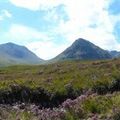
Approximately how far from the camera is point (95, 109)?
12.4 metres

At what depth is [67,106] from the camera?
39.7ft

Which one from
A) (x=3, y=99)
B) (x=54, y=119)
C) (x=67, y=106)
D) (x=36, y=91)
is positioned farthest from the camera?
(x=36, y=91)

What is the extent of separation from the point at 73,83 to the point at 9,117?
36.6 feet

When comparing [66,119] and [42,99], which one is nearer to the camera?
[66,119]

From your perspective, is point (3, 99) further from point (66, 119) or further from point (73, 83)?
point (66, 119)

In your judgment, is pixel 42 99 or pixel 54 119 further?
pixel 42 99

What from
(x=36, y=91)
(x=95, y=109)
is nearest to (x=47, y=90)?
(x=36, y=91)

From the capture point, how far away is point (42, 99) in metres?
20.5

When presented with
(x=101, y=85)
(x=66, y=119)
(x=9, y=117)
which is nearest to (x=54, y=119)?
(x=66, y=119)

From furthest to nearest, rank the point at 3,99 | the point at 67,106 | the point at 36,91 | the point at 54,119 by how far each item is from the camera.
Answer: the point at 36,91, the point at 3,99, the point at 67,106, the point at 54,119

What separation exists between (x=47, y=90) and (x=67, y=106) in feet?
31.2

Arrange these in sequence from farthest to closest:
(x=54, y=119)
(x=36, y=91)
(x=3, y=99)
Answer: (x=36, y=91), (x=3, y=99), (x=54, y=119)

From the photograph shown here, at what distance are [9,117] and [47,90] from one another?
9713 millimetres

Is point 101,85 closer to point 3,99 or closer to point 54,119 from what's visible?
point 3,99
